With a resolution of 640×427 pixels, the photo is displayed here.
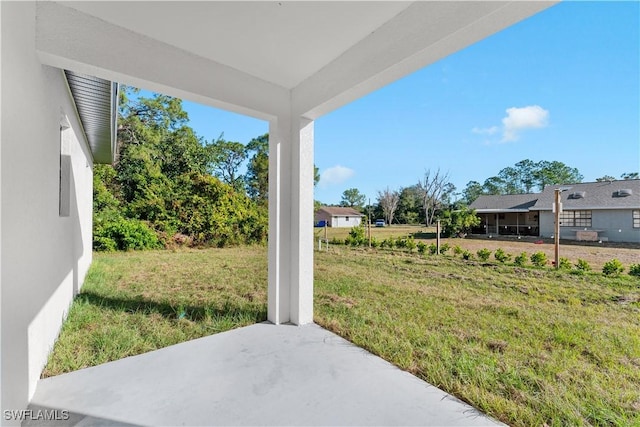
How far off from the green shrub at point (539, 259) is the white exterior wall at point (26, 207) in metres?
3.61

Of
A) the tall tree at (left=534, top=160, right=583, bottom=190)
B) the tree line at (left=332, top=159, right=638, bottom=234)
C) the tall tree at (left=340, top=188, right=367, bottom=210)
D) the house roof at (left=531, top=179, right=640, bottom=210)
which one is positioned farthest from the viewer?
the tall tree at (left=340, top=188, right=367, bottom=210)

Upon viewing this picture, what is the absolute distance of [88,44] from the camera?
6.41ft

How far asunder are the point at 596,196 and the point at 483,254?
1099 mm

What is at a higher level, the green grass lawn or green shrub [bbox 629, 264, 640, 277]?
green shrub [bbox 629, 264, 640, 277]

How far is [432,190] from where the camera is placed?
3.32 m

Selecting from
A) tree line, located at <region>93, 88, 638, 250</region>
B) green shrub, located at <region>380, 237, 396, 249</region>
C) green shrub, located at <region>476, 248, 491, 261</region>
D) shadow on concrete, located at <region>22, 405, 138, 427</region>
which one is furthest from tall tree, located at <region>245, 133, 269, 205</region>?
shadow on concrete, located at <region>22, 405, 138, 427</region>

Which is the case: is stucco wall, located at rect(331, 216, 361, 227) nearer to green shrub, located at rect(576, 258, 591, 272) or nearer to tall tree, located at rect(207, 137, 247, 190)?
green shrub, located at rect(576, 258, 591, 272)

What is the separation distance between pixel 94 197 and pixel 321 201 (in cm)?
527

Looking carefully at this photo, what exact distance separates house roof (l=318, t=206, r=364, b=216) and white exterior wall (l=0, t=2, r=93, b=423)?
3656mm

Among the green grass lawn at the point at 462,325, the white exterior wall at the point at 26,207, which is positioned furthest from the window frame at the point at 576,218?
the white exterior wall at the point at 26,207

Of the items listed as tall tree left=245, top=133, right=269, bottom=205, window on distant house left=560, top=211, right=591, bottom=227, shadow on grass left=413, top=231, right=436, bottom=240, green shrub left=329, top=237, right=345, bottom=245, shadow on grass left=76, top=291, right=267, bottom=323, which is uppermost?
tall tree left=245, top=133, right=269, bottom=205

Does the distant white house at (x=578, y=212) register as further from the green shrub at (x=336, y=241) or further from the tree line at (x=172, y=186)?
the tree line at (x=172, y=186)

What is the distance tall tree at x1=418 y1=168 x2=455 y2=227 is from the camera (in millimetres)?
3215

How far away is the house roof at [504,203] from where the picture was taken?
8.15 ft
